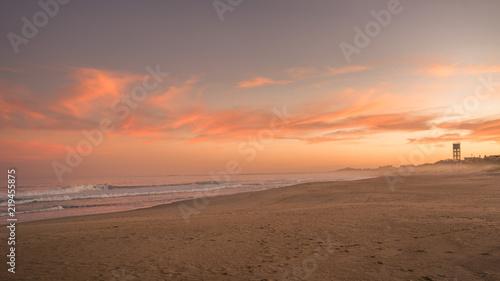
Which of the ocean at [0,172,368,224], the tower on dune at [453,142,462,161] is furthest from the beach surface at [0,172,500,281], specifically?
the tower on dune at [453,142,462,161]

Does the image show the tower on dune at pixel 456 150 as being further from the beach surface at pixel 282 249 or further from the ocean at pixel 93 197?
the beach surface at pixel 282 249

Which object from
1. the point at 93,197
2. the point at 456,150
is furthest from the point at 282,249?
the point at 456,150

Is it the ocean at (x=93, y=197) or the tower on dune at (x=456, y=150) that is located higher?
the tower on dune at (x=456, y=150)

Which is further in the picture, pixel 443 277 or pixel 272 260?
pixel 272 260

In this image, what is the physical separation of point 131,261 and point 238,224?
16.5 feet

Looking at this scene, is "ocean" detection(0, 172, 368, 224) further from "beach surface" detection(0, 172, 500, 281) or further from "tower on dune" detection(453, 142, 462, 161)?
"tower on dune" detection(453, 142, 462, 161)

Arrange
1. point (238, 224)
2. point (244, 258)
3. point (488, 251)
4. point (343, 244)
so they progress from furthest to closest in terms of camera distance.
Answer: point (238, 224) < point (343, 244) < point (244, 258) < point (488, 251)

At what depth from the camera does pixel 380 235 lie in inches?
344

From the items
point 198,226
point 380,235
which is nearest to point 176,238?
point 198,226

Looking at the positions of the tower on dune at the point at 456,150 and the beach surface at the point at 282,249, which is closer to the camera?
the beach surface at the point at 282,249

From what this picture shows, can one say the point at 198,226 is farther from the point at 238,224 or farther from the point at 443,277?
the point at 443,277

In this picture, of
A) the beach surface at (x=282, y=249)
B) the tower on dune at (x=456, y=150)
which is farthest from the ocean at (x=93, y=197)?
the tower on dune at (x=456, y=150)

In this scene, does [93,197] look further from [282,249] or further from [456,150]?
[456,150]

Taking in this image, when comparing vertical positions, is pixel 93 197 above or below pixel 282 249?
below
